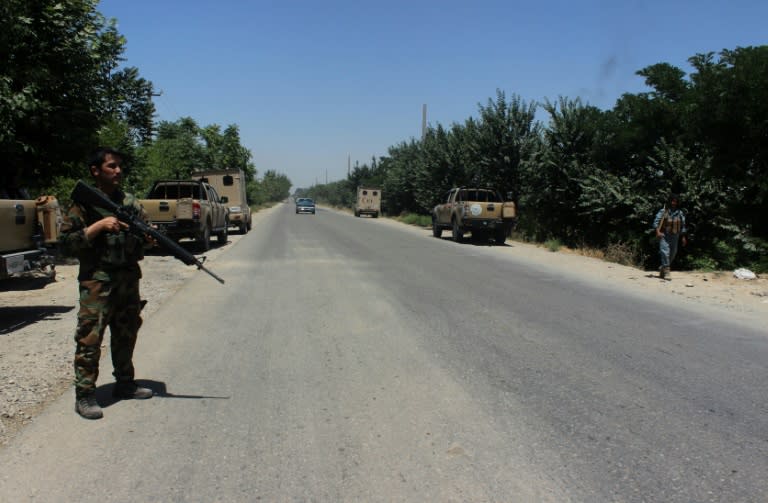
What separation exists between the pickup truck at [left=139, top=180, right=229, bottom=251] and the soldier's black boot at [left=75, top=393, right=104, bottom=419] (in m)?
9.75

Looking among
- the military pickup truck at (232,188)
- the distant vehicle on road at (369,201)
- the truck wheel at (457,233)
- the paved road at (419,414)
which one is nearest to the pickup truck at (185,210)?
the military pickup truck at (232,188)

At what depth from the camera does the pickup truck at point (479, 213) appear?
65.6ft

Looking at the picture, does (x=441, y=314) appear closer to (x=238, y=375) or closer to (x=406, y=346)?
(x=406, y=346)

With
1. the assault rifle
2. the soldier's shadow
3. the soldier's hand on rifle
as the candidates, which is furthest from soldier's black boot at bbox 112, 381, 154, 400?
the soldier's hand on rifle

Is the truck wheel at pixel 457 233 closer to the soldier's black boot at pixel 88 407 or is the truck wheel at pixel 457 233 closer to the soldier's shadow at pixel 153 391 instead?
the soldier's shadow at pixel 153 391

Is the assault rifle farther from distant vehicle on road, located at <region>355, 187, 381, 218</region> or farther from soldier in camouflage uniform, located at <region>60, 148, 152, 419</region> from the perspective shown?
distant vehicle on road, located at <region>355, 187, 381, 218</region>

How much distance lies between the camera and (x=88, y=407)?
387 centimetres

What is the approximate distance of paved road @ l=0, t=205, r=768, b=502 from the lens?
299 centimetres

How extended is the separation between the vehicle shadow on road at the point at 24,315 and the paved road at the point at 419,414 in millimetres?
1311

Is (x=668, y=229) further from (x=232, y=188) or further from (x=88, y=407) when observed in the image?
(x=232, y=188)

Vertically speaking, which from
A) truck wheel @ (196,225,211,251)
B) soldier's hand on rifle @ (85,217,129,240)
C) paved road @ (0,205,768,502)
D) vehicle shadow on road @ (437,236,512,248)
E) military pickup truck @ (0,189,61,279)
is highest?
soldier's hand on rifle @ (85,217,129,240)

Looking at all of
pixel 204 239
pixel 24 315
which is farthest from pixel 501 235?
pixel 24 315

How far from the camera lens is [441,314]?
738cm

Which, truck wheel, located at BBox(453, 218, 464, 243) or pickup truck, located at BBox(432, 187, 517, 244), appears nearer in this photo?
pickup truck, located at BBox(432, 187, 517, 244)
